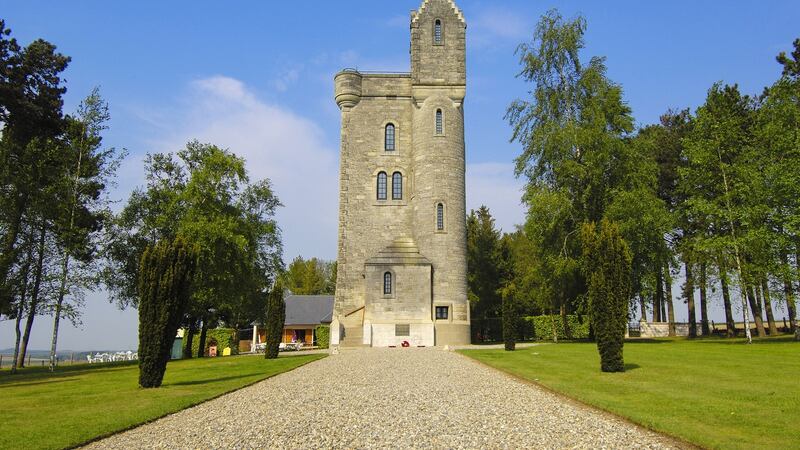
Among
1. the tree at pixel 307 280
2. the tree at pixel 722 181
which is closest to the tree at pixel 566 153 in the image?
the tree at pixel 722 181

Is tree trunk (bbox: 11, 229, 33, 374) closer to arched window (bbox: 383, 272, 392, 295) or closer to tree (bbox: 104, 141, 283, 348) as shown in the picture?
tree (bbox: 104, 141, 283, 348)

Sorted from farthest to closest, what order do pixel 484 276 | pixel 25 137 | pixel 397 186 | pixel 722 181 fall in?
pixel 484 276, pixel 397 186, pixel 722 181, pixel 25 137

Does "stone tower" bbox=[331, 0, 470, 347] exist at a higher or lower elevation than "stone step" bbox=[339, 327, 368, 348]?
higher

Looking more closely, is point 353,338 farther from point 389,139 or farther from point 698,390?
point 698,390

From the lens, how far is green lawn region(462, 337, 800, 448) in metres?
8.52

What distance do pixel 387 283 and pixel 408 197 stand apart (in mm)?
6186

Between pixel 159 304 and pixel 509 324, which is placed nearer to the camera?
pixel 159 304

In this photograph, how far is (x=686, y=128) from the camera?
141ft

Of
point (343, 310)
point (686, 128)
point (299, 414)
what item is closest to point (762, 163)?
point (686, 128)

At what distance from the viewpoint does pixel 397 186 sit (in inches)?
1559

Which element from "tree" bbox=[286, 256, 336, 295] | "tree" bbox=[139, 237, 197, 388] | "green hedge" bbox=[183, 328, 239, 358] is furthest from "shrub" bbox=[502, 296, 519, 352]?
"tree" bbox=[286, 256, 336, 295]

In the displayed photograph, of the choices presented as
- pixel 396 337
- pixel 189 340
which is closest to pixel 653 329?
pixel 396 337

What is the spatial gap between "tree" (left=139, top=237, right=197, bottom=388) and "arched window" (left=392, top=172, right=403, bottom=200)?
927 inches

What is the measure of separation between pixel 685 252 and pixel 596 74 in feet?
38.2
